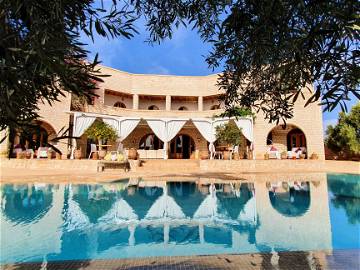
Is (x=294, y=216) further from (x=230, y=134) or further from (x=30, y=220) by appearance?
(x=230, y=134)

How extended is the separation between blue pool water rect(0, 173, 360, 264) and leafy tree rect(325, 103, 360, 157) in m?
8.91

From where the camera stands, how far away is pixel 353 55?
143 centimetres

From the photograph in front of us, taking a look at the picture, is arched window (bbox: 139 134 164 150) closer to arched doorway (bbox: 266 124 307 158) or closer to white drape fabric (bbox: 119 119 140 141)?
white drape fabric (bbox: 119 119 140 141)

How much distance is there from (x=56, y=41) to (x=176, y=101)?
70.6 ft

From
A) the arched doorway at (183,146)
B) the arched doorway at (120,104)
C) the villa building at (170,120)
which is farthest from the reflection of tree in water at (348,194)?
the arched doorway at (120,104)

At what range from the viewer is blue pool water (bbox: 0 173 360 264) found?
4332 mm

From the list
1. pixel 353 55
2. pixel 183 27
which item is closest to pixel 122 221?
pixel 183 27

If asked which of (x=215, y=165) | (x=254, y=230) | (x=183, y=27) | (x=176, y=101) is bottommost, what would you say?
(x=254, y=230)

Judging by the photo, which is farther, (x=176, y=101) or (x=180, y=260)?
(x=176, y=101)

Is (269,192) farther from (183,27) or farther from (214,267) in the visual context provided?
(183,27)

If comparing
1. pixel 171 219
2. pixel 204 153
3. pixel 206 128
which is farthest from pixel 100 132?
pixel 171 219

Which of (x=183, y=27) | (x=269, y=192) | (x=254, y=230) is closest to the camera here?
(x=183, y=27)

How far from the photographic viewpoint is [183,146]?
21125 mm

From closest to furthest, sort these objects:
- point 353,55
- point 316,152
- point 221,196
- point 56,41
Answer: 1. point 56,41
2. point 353,55
3. point 221,196
4. point 316,152
